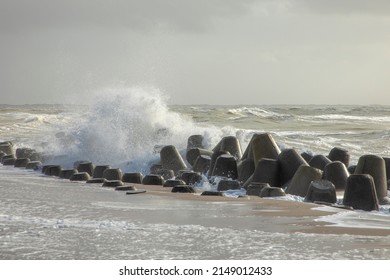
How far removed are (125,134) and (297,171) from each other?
25.9 ft

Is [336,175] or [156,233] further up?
[336,175]

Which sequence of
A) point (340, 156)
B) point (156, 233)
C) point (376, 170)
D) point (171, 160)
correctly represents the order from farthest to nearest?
point (171, 160) < point (340, 156) < point (376, 170) < point (156, 233)

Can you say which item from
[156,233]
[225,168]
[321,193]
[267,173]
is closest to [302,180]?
[267,173]

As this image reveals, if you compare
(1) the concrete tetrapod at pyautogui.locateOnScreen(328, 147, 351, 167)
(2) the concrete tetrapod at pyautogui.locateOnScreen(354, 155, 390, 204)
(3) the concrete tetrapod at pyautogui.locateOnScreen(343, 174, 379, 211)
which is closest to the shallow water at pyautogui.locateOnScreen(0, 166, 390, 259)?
(3) the concrete tetrapod at pyautogui.locateOnScreen(343, 174, 379, 211)

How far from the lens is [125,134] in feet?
59.7

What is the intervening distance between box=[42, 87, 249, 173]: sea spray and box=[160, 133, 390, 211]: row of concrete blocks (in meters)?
2.30

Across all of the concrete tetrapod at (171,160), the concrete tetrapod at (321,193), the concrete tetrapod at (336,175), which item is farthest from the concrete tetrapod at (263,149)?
the concrete tetrapod at (321,193)

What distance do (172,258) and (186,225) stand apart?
1706 millimetres

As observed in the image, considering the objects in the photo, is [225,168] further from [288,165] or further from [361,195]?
[361,195]

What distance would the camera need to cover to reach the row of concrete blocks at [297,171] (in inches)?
380

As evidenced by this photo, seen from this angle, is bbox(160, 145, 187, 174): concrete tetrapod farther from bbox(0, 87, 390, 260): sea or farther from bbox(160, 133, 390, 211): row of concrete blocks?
bbox(0, 87, 390, 260): sea

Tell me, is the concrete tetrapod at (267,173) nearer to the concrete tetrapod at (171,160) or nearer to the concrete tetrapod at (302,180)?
the concrete tetrapod at (302,180)
